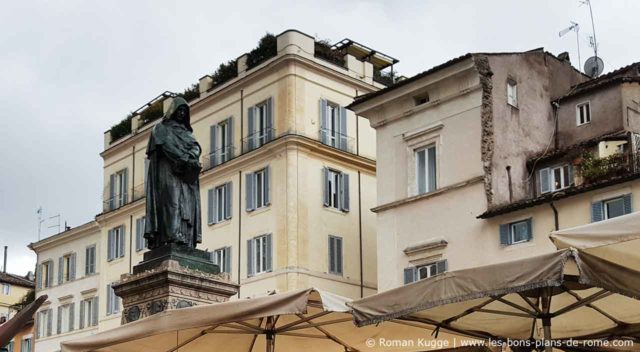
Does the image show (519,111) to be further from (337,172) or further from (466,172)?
(337,172)

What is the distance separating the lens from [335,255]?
3334cm

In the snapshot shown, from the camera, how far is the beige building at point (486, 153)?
25453mm

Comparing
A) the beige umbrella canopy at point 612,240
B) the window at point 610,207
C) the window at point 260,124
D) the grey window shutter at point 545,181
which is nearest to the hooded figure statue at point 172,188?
the beige umbrella canopy at point 612,240

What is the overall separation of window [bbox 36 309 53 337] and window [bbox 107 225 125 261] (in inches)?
284

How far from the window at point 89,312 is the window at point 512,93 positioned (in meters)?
22.4

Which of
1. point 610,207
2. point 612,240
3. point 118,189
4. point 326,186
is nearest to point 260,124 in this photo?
point 326,186

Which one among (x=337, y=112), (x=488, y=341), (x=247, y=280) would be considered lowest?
(x=488, y=341)

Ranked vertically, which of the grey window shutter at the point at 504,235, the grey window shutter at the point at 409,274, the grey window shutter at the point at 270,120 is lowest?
the grey window shutter at the point at 409,274

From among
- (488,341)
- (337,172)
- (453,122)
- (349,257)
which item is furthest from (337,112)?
(488,341)

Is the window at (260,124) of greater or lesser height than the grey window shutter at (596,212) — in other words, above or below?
above

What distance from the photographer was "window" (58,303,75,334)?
45.2 metres

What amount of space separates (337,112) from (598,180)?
12.4 metres

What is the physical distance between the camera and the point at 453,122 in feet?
90.7

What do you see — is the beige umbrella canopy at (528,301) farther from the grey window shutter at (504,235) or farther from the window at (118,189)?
the window at (118,189)
